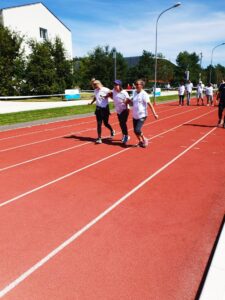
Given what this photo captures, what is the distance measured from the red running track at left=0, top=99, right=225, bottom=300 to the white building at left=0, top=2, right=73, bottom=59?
31.5 metres

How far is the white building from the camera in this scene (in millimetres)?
36456

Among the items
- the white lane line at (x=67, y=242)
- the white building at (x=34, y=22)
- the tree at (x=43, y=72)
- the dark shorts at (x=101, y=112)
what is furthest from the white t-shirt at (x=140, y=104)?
the white building at (x=34, y=22)

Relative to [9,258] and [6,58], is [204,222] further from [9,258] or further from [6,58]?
[6,58]

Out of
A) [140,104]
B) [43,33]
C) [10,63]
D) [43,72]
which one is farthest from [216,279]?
[43,33]

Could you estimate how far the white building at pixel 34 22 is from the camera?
36.5 metres

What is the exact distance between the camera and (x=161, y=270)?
329 cm

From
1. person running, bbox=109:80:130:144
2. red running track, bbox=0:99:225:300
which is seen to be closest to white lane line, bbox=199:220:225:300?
red running track, bbox=0:99:225:300

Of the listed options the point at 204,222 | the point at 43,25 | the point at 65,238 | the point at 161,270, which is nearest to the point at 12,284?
the point at 65,238

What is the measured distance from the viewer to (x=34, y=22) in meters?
39.2

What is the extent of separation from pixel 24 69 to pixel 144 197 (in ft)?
103

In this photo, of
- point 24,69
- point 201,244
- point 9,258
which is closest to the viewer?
point 9,258

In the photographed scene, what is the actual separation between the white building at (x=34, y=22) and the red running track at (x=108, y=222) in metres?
31.5

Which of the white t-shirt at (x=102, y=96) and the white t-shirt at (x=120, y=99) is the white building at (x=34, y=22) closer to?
the white t-shirt at (x=102, y=96)

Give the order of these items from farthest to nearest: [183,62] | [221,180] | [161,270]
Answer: [183,62] < [221,180] < [161,270]
